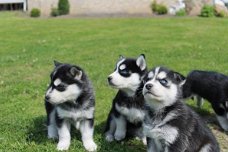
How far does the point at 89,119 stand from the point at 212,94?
7.49ft

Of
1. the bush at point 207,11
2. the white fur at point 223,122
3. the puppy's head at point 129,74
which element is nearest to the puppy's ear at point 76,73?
the puppy's head at point 129,74

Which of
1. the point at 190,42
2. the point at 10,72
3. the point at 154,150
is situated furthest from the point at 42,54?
the point at 154,150

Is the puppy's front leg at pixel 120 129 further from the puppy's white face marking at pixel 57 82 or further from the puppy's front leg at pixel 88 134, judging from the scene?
the puppy's white face marking at pixel 57 82

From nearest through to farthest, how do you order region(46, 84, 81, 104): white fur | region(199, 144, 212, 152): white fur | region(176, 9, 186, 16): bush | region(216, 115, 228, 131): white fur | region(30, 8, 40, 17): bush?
region(199, 144, 212, 152): white fur → region(46, 84, 81, 104): white fur → region(216, 115, 228, 131): white fur → region(176, 9, 186, 16): bush → region(30, 8, 40, 17): bush

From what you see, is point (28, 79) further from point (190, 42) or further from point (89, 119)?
point (190, 42)

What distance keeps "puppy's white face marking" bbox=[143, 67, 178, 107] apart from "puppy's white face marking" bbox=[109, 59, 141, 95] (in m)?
0.82

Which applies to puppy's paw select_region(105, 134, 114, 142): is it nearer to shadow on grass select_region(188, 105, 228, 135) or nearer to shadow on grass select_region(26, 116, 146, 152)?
shadow on grass select_region(26, 116, 146, 152)

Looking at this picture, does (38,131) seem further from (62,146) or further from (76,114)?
(76,114)

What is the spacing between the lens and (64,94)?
589 centimetres

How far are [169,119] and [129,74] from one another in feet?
3.54

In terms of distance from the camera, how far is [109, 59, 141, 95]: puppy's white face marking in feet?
19.8

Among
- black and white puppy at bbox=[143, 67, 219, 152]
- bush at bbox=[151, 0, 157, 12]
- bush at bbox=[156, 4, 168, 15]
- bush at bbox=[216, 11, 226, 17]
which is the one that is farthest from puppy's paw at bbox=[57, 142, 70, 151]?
bush at bbox=[151, 0, 157, 12]

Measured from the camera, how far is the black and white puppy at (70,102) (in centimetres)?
593

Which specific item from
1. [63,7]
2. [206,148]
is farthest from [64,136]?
[63,7]
